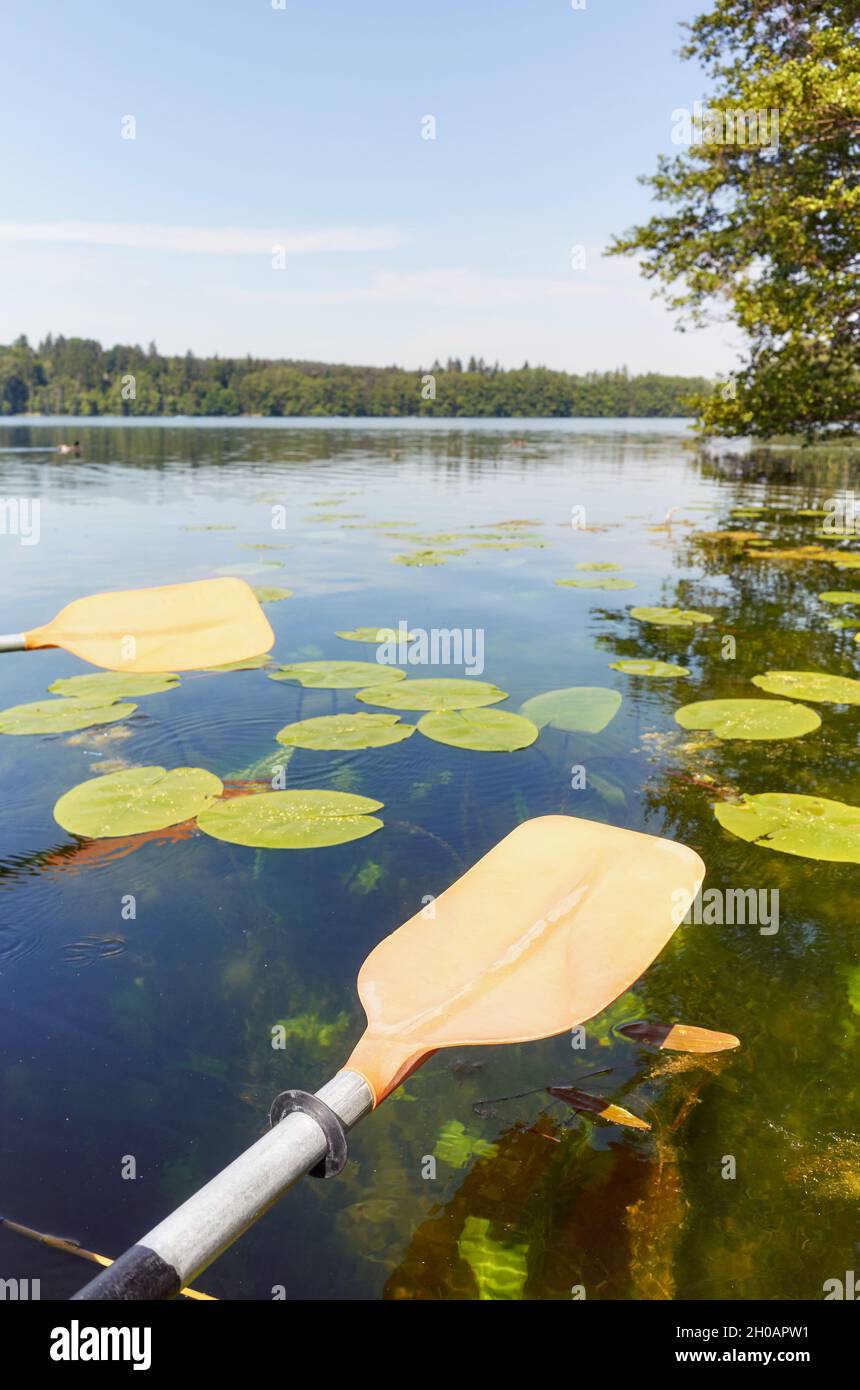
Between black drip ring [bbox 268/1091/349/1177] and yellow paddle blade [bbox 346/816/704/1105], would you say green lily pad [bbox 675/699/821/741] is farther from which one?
black drip ring [bbox 268/1091/349/1177]

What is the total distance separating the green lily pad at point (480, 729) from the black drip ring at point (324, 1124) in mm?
3155

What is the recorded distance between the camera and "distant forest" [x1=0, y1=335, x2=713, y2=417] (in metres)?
110

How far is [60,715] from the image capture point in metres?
5.11

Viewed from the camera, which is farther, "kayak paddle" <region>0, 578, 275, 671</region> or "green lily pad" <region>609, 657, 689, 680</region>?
"green lily pad" <region>609, 657, 689, 680</region>

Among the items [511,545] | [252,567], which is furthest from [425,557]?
[252,567]

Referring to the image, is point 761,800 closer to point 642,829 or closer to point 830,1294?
point 642,829

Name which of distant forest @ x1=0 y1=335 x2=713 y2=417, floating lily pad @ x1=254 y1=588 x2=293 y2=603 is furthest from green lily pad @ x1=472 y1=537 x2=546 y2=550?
distant forest @ x1=0 y1=335 x2=713 y2=417

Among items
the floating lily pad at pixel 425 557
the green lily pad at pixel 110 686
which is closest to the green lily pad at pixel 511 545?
the floating lily pad at pixel 425 557

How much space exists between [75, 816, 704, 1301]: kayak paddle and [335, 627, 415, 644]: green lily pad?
4362 millimetres

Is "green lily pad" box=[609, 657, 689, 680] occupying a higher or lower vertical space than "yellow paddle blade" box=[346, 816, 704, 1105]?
higher

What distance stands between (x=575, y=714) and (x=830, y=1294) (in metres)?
3.67
